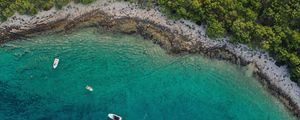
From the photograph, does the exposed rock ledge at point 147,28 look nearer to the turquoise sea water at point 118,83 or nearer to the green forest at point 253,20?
the turquoise sea water at point 118,83

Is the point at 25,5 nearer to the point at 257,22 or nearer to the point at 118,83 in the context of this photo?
the point at 118,83

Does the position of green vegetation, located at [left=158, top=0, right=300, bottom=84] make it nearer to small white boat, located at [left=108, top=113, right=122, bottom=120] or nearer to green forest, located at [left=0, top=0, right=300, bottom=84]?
green forest, located at [left=0, top=0, right=300, bottom=84]

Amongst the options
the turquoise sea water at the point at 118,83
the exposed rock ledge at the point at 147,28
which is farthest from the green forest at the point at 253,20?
the turquoise sea water at the point at 118,83

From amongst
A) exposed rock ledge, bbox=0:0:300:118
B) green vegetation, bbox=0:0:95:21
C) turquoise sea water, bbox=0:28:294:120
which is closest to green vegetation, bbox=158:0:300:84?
exposed rock ledge, bbox=0:0:300:118

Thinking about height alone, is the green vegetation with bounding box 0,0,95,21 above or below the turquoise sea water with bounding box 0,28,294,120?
above

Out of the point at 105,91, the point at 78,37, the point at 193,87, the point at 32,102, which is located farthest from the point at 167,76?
the point at 32,102

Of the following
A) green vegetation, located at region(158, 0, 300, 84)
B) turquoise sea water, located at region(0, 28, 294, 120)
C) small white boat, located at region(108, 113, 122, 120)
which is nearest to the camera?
green vegetation, located at region(158, 0, 300, 84)

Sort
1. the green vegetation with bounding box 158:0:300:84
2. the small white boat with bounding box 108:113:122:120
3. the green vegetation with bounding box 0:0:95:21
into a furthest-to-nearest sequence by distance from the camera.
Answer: the green vegetation with bounding box 0:0:95:21 < the small white boat with bounding box 108:113:122:120 < the green vegetation with bounding box 158:0:300:84
